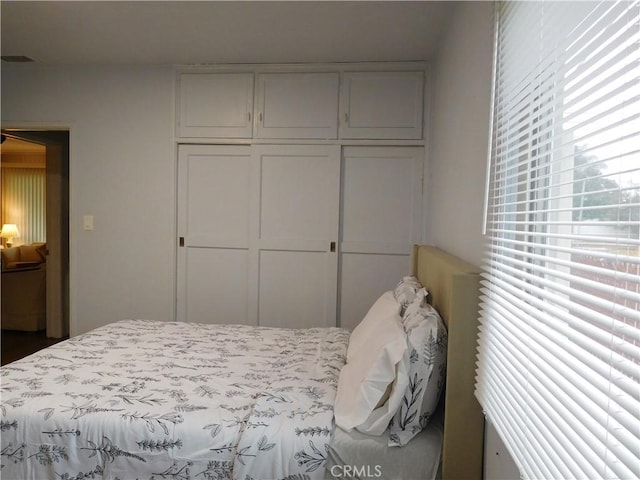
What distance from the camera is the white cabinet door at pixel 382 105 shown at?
125 inches

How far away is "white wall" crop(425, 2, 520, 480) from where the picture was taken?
1.61m

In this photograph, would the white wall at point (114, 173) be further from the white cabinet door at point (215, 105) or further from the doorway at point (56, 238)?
the doorway at point (56, 238)

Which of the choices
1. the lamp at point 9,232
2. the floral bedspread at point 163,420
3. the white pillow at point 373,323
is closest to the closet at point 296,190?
the white pillow at point 373,323

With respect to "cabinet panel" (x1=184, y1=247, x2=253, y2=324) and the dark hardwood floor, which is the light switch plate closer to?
"cabinet panel" (x1=184, y1=247, x2=253, y2=324)

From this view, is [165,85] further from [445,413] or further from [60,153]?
[445,413]

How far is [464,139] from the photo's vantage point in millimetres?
2004

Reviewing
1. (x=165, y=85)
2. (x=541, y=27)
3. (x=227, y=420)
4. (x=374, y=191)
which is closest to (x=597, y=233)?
(x=541, y=27)

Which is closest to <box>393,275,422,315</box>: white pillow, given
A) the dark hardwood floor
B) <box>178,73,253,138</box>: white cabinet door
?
<box>178,73,253,138</box>: white cabinet door

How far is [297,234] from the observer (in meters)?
3.36

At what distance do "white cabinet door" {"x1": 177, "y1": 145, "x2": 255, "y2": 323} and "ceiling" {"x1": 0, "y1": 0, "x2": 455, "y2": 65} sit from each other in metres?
0.78

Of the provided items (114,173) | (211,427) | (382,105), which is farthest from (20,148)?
(211,427)

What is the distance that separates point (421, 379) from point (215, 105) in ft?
9.07

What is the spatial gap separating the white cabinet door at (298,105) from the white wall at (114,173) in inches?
31.0

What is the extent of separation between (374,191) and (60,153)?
325 cm
